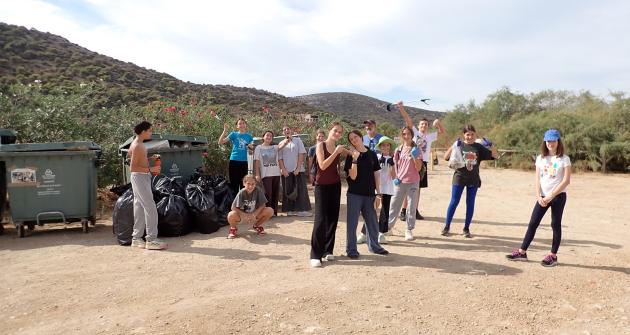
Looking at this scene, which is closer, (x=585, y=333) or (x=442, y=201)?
(x=585, y=333)

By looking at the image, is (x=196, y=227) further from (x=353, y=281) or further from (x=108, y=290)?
Result: (x=353, y=281)

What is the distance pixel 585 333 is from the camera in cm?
298

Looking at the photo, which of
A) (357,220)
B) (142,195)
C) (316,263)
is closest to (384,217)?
(357,220)

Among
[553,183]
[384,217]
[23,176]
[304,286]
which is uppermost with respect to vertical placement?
[553,183]

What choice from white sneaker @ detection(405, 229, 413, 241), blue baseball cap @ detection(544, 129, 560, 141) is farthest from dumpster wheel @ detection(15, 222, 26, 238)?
blue baseball cap @ detection(544, 129, 560, 141)

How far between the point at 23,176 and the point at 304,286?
13.4 feet

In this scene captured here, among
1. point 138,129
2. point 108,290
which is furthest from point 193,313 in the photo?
point 138,129

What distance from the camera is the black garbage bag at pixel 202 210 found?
5.88 metres

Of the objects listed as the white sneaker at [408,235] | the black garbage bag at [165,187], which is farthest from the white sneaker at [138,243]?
the white sneaker at [408,235]

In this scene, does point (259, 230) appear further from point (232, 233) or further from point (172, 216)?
point (172, 216)

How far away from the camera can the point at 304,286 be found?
383 centimetres

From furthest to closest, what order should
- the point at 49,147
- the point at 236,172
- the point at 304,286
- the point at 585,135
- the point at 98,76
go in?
the point at 98,76
the point at 585,135
the point at 236,172
the point at 49,147
the point at 304,286

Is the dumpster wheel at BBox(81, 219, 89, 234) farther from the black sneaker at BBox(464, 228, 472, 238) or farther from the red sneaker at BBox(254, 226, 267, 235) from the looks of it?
the black sneaker at BBox(464, 228, 472, 238)

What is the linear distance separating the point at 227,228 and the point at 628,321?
15.5ft
